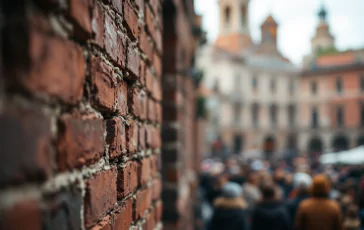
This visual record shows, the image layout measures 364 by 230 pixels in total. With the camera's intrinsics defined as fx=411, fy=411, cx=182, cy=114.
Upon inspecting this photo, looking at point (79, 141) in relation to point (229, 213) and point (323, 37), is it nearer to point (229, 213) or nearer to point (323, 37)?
point (229, 213)

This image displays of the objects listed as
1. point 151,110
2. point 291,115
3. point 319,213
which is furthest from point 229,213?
point 291,115

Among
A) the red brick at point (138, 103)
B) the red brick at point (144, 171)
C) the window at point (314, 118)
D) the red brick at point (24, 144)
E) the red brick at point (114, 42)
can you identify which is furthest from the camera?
the window at point (314, 118)

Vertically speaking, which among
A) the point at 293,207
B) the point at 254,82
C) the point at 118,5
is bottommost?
the point at 293,207

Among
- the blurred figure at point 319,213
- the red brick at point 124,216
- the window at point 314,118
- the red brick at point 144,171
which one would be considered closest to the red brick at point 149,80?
the red brick at point 144,171

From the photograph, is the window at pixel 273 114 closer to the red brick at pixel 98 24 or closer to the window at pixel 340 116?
the window at pixel 340 116

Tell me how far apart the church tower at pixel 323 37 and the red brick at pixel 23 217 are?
214 ft

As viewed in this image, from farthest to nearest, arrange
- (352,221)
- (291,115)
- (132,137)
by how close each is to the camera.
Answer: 1. (291,115)
2. (352,221)
3. (132,137)

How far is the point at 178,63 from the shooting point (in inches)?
121

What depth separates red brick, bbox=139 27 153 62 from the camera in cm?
147

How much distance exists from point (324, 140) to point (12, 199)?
45.4 meters

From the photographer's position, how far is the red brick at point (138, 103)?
4.29 feet

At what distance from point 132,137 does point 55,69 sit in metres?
0.67

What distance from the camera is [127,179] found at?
120cm

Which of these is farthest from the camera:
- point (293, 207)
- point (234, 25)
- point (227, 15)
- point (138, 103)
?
point (227, 15)
